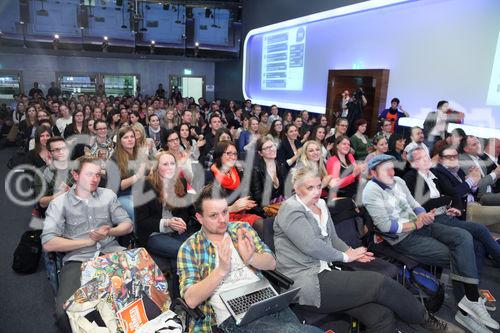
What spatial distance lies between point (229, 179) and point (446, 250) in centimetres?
204

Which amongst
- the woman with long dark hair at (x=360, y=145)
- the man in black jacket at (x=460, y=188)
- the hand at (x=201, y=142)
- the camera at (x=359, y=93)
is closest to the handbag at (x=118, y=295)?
the man in black jacket at (x=460, y=188)

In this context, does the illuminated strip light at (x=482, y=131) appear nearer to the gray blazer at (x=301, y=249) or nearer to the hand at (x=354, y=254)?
the hand at (x=354, y=254)

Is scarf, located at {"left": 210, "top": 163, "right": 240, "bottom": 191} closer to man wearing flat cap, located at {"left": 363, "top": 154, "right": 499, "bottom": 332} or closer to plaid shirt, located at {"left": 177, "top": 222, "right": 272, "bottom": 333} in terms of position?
man wearing flat cap, located at {"left": 363, "top": 154, "right": 499, "bottom": 332}

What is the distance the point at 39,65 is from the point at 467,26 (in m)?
16.7

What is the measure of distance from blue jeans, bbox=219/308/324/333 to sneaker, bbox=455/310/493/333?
5.26ft

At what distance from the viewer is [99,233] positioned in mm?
2521

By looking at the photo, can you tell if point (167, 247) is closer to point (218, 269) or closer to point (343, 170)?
point (218, 269)

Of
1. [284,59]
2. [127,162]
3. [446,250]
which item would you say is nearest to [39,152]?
[127,162]

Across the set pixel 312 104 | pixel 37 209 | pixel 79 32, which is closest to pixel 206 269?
pixel 37 209

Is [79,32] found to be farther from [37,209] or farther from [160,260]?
[160,260]

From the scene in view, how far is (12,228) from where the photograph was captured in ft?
15.0

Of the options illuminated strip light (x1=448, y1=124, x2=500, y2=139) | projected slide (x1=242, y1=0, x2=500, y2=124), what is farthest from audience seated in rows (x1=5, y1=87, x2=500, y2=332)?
projected slide (x1=242, y1=0, x2=500, y2=124)

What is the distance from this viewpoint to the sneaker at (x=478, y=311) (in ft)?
9.06

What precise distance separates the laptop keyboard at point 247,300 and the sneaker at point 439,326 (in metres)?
1.39
